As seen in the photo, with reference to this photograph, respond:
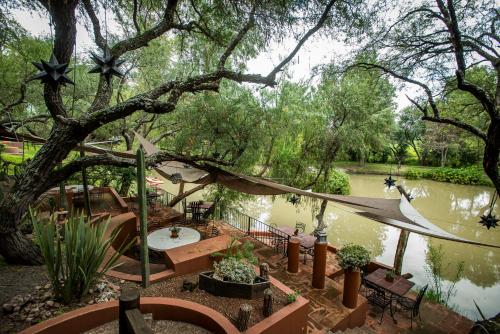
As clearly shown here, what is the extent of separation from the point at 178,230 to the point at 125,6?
5137mm

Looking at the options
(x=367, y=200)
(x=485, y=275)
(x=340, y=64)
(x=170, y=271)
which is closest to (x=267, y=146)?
(x=340, y=64)

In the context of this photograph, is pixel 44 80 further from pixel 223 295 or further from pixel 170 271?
pixel 223 295

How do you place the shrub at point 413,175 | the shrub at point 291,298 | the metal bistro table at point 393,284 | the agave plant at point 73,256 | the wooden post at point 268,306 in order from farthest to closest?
the shrub at point 413,175 → the metal bistro table at point 393,284 → the shrub at point 291,298 → the wooden post at point 268,306 → the agave plant at point 73,256

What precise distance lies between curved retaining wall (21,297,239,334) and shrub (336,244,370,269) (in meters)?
2.69

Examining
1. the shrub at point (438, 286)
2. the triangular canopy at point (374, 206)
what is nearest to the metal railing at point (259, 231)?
the triangular canopy at point (374, 206)

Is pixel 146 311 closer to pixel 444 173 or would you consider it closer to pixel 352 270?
pixel 352 270

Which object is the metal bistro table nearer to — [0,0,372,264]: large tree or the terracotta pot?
the terracotta pot

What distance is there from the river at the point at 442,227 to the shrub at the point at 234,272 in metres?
1.78

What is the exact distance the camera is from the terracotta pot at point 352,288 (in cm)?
436

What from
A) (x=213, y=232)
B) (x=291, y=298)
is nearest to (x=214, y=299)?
(x=291, y=298)

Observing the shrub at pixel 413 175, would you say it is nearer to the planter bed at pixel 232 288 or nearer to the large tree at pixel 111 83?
the large tree at pixel 111 83

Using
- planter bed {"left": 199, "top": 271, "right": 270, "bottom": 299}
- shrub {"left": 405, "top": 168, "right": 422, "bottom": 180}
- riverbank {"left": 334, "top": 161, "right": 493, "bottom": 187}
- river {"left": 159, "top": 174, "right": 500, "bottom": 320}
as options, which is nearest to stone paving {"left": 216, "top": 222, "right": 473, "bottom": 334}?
planter bed {"left": 199, "top": 271, "right": 270, "bottom": 299}

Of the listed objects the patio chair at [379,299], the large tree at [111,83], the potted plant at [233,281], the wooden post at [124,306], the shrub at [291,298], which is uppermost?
the large tree at [111,83]

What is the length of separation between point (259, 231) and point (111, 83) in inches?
246
